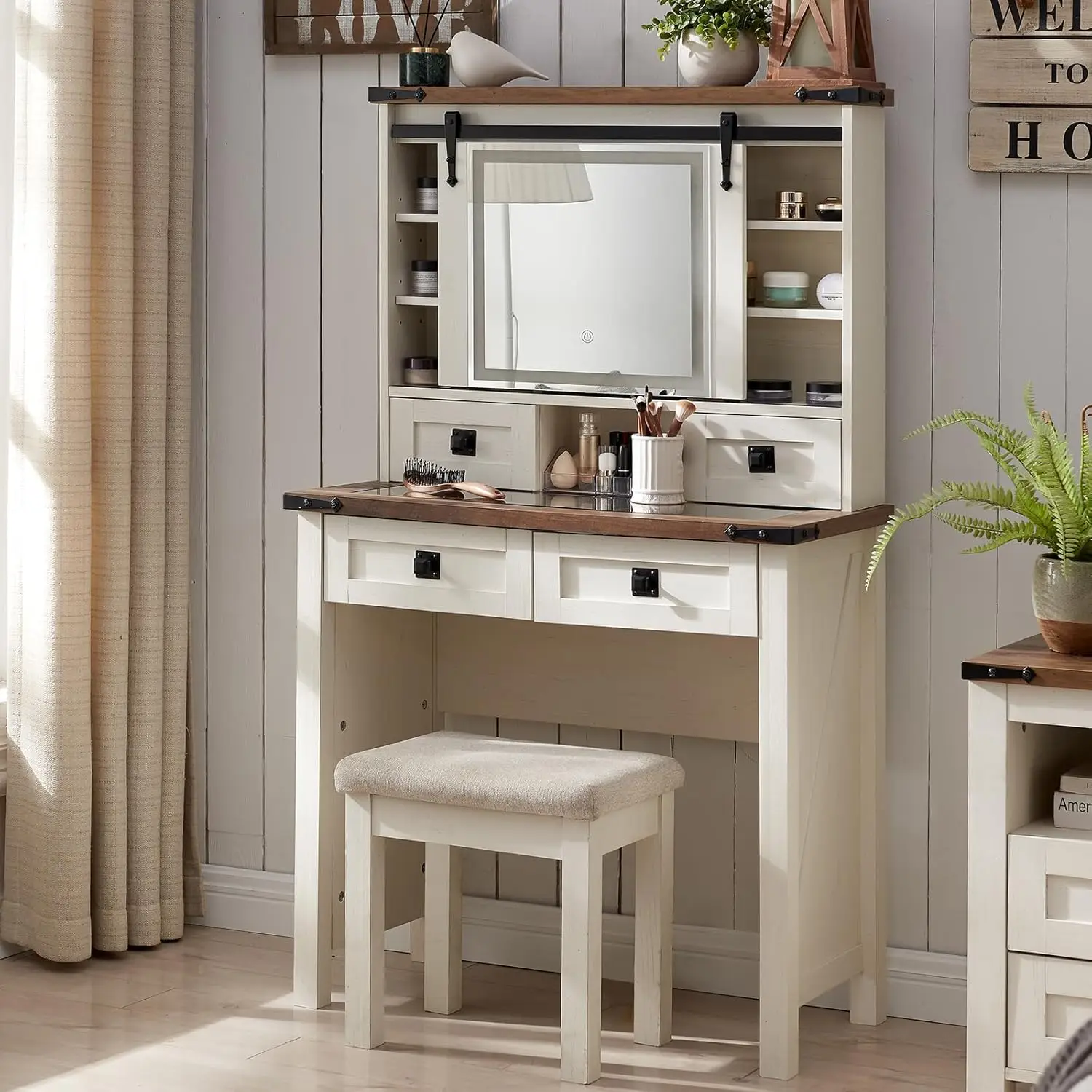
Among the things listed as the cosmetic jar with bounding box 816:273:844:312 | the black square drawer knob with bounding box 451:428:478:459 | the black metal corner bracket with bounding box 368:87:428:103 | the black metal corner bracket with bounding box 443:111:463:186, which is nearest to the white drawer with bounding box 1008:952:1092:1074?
the cosmetic jar with bounding box 816:273:844:312

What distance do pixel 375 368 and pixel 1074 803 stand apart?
5.28ft

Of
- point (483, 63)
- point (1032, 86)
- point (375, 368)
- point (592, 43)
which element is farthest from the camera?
point (375, 368)

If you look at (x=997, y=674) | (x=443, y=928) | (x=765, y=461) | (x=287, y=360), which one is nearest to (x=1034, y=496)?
(x=997, y=674)

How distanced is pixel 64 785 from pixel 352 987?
2.40ft

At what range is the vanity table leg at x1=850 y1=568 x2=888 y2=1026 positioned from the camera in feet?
10.2

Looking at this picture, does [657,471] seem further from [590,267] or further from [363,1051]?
[363,1051]

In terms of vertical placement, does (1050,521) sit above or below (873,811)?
above

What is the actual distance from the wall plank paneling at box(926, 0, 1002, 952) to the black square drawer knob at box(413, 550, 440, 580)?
87cm

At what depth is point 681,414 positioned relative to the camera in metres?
3.02

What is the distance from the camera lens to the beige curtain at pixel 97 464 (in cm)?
332

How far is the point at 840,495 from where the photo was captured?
3008 mm

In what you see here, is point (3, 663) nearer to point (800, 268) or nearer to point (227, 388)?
point (227, 388)

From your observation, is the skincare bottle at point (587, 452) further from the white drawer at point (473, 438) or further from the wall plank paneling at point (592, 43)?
the wall plank paneling at point (592, 43)

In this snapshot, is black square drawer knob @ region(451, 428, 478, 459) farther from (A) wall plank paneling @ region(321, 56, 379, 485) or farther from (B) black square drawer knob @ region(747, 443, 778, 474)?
(B) black square drawer knob @ region(747, 443, 778, 474)
